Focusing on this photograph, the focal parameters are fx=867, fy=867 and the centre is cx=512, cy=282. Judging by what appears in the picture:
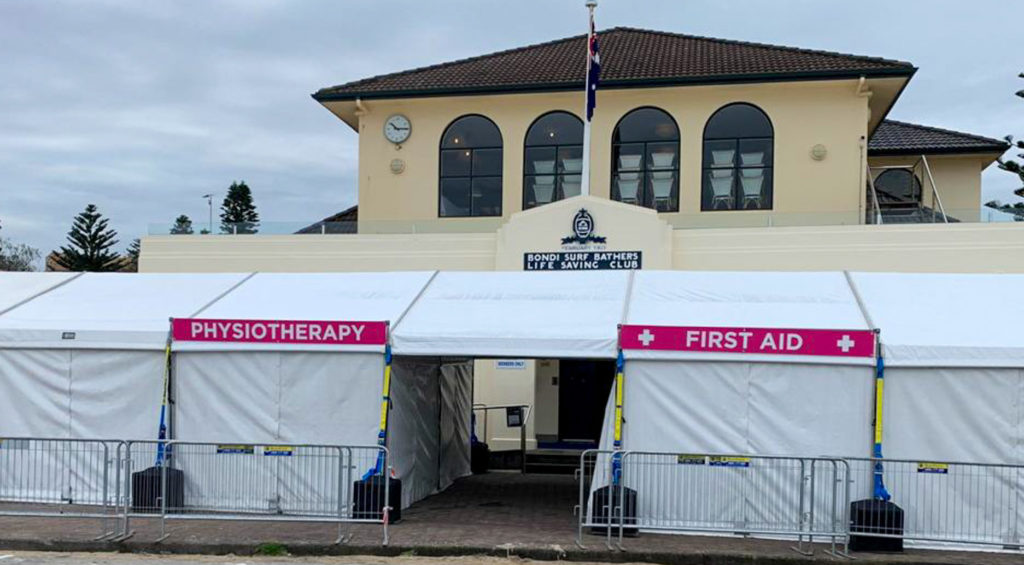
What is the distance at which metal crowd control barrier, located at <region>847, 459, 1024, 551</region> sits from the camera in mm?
9992

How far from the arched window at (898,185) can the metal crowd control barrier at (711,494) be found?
1921 cm

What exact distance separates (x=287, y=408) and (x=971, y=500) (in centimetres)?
851

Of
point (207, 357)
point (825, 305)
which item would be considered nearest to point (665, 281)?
point (825, 305)

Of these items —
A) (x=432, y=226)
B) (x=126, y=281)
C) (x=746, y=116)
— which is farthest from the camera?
(x=746, y=116)

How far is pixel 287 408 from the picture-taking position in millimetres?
11625

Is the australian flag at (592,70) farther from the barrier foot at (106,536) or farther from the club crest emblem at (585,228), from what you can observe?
the barrier foot at (106,536)

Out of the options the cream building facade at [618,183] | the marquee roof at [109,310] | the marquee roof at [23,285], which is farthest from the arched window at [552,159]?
the marquee roof at [23,285]

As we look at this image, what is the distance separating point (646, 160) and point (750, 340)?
453 inches

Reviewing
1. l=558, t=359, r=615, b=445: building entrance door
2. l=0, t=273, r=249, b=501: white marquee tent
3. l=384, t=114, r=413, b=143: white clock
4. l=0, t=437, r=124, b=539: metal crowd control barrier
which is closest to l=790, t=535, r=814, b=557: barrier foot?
l=0, t=273, r=249, b=501: white marquee tent

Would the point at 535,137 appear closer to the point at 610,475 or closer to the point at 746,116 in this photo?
the point at 746,116

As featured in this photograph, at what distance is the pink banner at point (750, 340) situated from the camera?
10.3 metres

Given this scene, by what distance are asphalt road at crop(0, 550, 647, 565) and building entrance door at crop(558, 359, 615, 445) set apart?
903 cm

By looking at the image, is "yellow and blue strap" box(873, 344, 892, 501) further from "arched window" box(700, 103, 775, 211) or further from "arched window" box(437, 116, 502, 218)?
"arched window" box(437, 116, 502, 218)

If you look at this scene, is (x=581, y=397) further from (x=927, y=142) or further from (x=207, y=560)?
(x=927, y=142)
